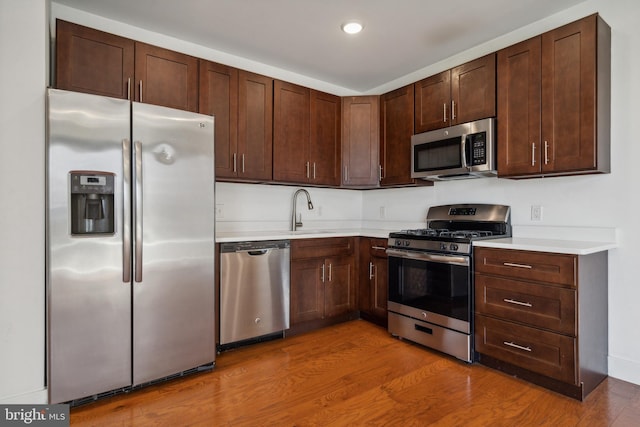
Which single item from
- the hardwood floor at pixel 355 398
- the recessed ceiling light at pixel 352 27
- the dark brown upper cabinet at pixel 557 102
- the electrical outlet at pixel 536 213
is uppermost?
the recessed ceiling light at pixel 352 27

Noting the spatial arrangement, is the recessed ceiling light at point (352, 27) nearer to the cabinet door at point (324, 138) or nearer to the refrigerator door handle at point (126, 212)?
the cabinet door at point (324, 138)

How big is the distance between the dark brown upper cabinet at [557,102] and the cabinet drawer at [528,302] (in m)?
0.82

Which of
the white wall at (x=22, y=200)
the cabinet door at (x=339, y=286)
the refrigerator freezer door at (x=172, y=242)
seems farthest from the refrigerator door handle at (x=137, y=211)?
the cabinet door at (x=339, y=286)

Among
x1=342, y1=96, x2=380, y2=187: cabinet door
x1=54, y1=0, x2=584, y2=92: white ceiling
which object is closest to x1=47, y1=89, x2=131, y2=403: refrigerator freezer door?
x1=54, y1=0, x2=584, y2=92: white ceiling

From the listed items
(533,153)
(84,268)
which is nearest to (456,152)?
(533,153)

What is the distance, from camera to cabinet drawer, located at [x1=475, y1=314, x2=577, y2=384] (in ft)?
6.74

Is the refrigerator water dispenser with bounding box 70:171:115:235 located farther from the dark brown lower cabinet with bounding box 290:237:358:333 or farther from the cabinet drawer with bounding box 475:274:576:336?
the cabinet drawer with bounding box 475:274:576:336

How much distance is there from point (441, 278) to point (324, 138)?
72.4 inches

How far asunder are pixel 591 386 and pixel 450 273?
40.8 inches

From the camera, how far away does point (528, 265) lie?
222 centimetres

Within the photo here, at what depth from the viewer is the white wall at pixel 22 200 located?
188 cm

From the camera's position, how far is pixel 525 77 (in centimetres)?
250

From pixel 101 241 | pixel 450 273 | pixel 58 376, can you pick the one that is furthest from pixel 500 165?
pixel 58 376

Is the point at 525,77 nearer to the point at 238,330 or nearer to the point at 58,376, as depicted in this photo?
the point at 238,330
